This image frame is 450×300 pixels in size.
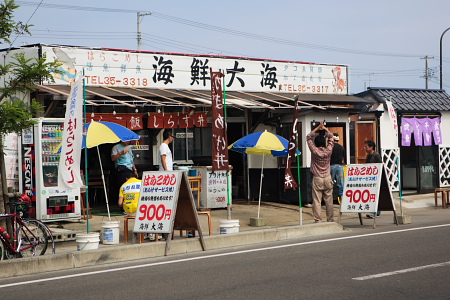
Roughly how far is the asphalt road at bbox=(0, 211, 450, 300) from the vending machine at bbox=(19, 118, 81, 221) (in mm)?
4509

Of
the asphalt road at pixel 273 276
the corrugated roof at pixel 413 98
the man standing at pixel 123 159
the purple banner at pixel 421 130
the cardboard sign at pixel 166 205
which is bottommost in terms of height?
the asphalt road at pixel 273 276

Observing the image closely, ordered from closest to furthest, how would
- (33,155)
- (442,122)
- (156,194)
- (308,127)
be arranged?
(156,194) < (33,155) < (308,127) < (442,122)

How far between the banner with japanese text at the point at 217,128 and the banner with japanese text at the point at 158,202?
258cm

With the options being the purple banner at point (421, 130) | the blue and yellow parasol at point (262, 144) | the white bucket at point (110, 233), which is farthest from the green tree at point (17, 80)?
the purple banner at point (421, 130)

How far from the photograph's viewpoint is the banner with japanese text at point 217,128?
552 inches

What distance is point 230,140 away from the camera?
65.8 feet

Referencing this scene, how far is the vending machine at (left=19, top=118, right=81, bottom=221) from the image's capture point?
46.4 feet

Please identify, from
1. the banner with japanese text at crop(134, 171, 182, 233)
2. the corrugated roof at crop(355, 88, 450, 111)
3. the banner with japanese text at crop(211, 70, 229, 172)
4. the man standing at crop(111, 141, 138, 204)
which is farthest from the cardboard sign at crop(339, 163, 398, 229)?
the corrugated roof at crop(355, 88, 450, 111)

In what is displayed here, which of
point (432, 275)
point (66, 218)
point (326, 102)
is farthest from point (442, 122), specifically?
point (432, 275)

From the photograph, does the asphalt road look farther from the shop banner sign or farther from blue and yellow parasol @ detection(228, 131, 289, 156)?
blue and yellow parasol @ detection(228, 131, 289, 156)

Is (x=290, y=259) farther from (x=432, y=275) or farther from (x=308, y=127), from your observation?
(x=308, y=127)

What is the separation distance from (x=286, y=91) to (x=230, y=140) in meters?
2.31

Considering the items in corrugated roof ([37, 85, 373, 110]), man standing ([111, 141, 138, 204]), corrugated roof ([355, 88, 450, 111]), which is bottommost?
man standing ([111, 141, 138, 204])

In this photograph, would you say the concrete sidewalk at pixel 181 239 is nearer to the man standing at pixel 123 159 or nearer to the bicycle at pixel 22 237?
the bicycle at pixel 22 237
